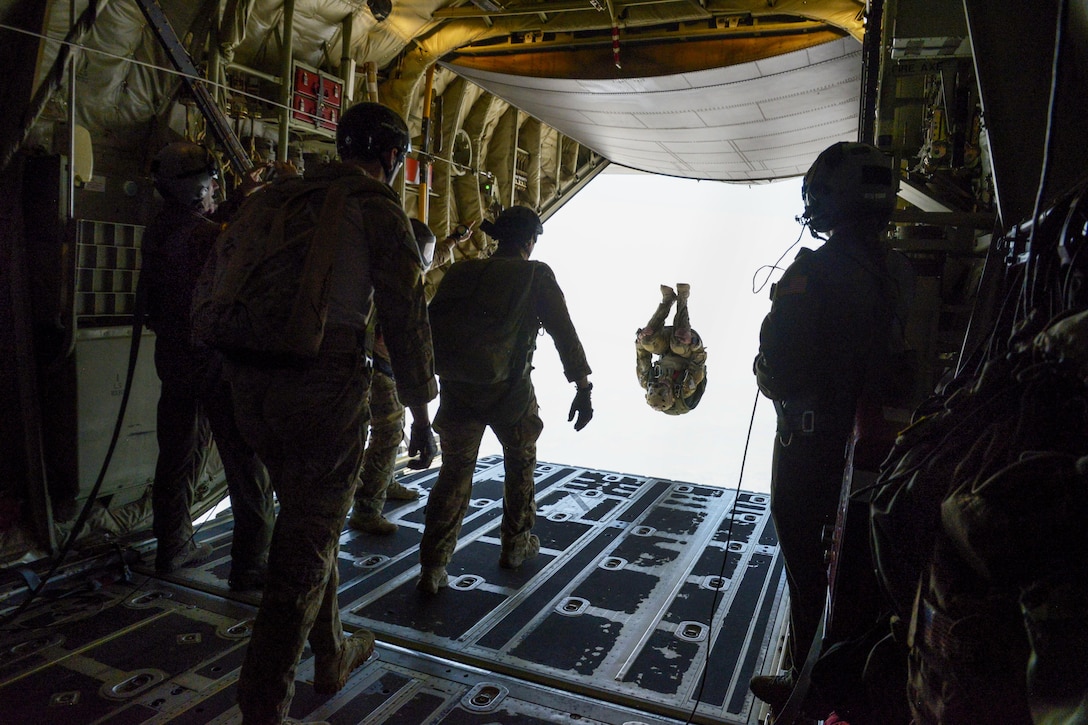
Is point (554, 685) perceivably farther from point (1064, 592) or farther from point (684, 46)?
point (684, 46)

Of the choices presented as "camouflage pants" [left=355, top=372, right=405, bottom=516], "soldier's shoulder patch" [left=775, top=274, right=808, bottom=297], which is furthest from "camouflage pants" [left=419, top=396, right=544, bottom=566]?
"soldier's shoulder patch" [left=775, top=274, right=808, bottom=297]

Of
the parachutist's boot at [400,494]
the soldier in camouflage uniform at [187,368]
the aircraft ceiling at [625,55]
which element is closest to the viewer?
the soldier in camouflage uniform at [187,368]

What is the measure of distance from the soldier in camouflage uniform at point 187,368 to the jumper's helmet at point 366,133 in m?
1.20

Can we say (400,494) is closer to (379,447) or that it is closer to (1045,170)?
(379,447)

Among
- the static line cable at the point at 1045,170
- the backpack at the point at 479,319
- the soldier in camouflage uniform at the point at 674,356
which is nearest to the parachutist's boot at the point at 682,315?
the soldier in camouflage uniform at the point at 674,356

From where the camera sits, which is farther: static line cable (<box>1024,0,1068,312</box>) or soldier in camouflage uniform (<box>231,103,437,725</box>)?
soldier in camouflage uniform (<box>231,103,437,725</box>)

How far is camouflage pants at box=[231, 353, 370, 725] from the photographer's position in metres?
1.99

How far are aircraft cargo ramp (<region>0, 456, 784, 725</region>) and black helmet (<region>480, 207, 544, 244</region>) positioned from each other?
5.53 ft

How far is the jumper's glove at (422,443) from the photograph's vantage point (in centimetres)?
234

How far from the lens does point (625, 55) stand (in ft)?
20.4

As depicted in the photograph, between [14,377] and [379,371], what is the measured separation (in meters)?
1.66

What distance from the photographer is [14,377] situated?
11.0 feet

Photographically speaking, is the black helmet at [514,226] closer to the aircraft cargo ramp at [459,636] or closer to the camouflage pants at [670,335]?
the aircraft cargo ramp at [459,636]

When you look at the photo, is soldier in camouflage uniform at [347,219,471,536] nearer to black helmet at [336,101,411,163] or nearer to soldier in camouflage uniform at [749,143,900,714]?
black helmet at [336,101,411,163]
